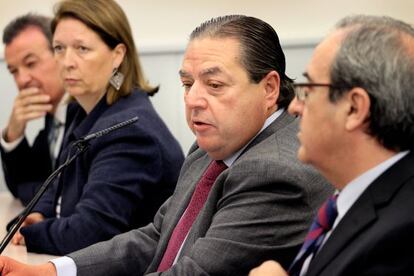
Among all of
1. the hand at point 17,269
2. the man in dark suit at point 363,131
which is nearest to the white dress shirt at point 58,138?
the hand at point 17,269

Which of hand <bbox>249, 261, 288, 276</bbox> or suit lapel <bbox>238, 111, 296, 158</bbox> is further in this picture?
suit lapel <bbox>238, 111, 296, 158</bbox>

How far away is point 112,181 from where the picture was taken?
2576 mm

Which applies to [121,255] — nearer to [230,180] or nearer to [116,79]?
[230,180]

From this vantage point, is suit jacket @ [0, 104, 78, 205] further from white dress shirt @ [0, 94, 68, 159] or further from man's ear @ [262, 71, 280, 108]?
man's ear @ [262, 71, 280, 108]

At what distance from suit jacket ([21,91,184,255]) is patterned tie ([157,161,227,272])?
0.56 meters

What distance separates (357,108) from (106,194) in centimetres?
129

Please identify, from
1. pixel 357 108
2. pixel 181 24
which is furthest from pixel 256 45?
pixel 181 24

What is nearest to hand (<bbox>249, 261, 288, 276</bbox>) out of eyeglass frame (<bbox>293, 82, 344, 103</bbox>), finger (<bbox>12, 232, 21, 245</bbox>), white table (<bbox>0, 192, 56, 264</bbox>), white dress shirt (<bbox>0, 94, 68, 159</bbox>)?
eyeglass frame (<bbox>293, 82, 344, 103</bbox>)

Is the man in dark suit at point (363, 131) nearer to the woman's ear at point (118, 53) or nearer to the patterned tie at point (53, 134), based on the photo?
the woman's ear at point (118, 53)

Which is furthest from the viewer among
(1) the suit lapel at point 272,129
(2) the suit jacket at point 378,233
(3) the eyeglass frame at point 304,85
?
(1) the suit lapel at point 272,129

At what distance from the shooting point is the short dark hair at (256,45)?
1950 millimetres

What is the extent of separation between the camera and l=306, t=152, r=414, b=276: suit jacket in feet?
4.33

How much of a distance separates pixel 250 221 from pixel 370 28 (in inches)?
20.8

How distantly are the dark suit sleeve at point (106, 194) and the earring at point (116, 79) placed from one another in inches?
Answer: 11.8
